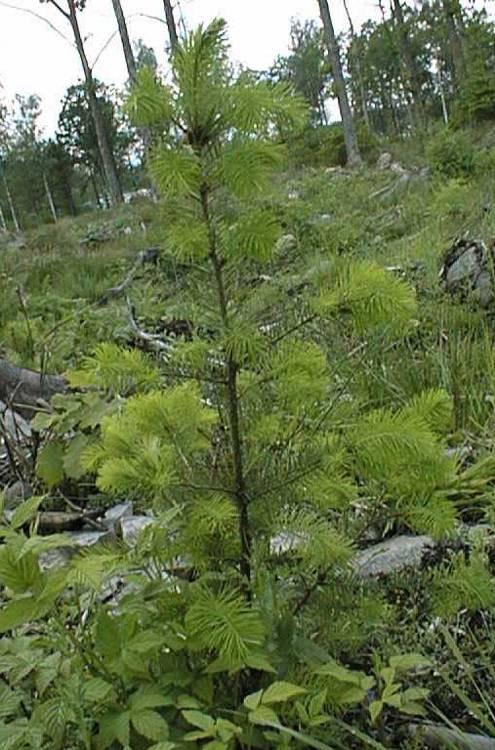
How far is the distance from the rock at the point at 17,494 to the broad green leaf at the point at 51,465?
17 centimetres

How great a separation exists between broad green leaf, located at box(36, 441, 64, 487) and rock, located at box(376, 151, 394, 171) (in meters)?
14.1

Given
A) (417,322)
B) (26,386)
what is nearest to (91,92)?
(26,386)

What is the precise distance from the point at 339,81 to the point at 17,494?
15.8 metres

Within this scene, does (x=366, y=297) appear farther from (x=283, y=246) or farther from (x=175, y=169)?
(x=283, y=246)

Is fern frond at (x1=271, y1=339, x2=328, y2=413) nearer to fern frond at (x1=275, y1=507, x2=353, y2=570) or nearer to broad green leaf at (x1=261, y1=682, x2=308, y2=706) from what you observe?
fern frond at (x1=275, y1=507, x2=353, y2=570)

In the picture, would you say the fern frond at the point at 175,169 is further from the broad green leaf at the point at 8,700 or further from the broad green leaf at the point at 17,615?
the broad green leaf at the point at 8,700

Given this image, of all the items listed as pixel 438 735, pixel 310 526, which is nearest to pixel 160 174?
pixel 310 526

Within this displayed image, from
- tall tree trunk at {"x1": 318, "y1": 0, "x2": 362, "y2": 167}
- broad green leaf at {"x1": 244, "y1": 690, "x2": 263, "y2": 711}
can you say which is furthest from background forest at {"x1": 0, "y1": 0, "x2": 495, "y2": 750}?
tall tree trunk at {"x1": 318, "y1": 0, "x2": 362, "y2": 167}

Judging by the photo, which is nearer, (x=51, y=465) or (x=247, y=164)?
(x=247, y=164)

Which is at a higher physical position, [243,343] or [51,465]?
[243,343]

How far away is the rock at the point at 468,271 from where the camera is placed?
3197mm

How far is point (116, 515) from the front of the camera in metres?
2.06

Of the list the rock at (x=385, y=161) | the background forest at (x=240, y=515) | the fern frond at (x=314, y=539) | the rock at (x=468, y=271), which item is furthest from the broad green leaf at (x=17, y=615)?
the rock at (x=385, y=161)

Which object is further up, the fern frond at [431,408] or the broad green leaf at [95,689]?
the fern frond at [431,408]
